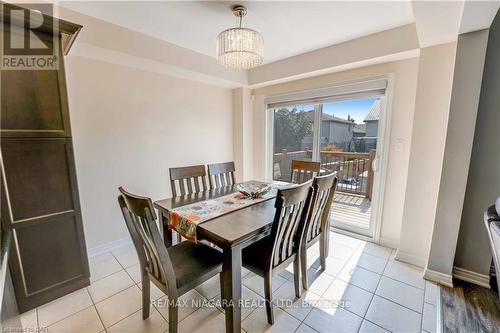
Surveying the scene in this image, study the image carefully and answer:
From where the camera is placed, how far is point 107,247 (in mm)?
2477

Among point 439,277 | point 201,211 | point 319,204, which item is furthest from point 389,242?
point 201,211

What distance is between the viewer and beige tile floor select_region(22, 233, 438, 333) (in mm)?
1528

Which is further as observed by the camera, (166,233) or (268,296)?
(166,233)

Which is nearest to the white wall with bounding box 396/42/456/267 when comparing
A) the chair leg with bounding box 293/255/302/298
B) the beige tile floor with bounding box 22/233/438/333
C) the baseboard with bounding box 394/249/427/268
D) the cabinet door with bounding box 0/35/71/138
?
the baseboard with bounding box 394/249/427/268

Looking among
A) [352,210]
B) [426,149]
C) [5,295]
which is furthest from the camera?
[352,210]

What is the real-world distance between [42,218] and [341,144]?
3229 millimetres

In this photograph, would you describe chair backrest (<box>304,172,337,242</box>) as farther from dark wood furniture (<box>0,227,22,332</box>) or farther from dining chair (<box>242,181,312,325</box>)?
dark wood furniture (<box>0,227,22,332</box>)

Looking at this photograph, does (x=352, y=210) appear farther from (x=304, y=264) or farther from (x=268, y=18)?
(x=268, y=18)

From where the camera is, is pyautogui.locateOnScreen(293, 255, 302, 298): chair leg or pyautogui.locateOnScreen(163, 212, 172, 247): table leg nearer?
pyautogui.locateOnScreen(293, 255, 302, 298): chair leg

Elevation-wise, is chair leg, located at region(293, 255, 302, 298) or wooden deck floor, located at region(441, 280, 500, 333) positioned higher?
chair leg, located at region(293, 255, 302, 298)

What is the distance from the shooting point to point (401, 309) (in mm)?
1657

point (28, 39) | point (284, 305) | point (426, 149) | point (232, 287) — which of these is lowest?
point (284, 305)

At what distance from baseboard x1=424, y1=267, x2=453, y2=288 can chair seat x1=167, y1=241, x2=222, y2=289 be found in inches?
75.6

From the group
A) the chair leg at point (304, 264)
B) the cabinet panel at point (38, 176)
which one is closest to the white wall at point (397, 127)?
the chair leg at point (304, 264)
